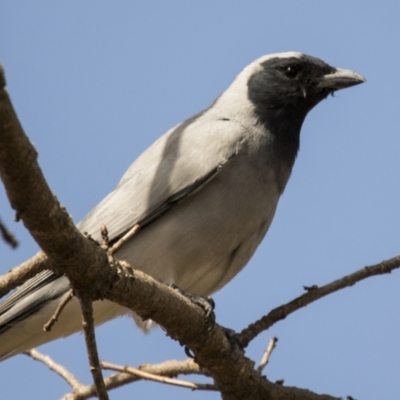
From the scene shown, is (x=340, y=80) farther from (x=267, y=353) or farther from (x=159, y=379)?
(x=159, y=379)

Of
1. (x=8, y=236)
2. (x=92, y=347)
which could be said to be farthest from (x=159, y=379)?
(x=8, y=236)

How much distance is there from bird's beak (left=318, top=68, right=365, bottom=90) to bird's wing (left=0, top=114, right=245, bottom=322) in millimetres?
1192

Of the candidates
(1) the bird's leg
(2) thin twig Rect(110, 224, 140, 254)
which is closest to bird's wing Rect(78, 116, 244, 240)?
(1) the bird's leg

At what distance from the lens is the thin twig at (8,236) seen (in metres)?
2.90

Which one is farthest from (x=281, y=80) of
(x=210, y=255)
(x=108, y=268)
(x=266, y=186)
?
(x=108, y=268)

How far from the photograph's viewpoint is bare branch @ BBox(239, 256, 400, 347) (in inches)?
198

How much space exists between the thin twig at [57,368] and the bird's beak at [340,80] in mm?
3556

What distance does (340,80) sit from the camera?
746cm

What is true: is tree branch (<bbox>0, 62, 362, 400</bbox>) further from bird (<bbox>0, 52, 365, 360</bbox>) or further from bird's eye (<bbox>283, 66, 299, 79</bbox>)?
bird's eye (<bbox>283, 66, 299, 79</bbox>)

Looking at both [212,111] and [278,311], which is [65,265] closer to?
[278,311]

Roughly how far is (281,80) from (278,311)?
2971 millimetres

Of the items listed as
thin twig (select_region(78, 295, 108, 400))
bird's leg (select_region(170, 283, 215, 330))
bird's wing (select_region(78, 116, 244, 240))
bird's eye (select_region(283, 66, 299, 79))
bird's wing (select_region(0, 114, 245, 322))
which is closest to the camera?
thin twig (select_region(78, 295, 108, 400))

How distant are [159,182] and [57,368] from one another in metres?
1.75

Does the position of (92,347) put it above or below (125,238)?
below
